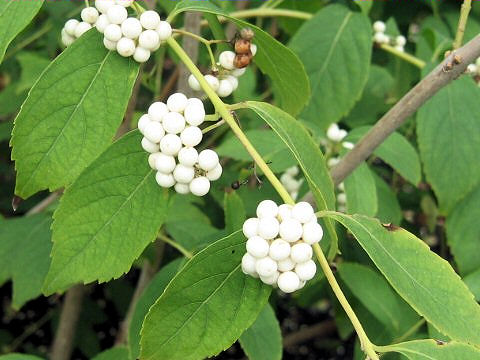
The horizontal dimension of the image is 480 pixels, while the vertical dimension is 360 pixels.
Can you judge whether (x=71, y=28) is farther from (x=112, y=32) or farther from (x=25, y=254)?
(x=25, y=254)

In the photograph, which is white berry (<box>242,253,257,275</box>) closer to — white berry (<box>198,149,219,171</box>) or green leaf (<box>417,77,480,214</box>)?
white berry (<box>198,149,219,171</box>)

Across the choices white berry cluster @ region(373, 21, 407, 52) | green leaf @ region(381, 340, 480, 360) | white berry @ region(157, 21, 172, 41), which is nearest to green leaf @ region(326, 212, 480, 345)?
green leaf @ region(381, 340, 480, 360)

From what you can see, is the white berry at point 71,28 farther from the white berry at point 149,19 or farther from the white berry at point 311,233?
the white berry at point 311,233

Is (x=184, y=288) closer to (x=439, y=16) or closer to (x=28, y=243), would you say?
(x=28, y=243)

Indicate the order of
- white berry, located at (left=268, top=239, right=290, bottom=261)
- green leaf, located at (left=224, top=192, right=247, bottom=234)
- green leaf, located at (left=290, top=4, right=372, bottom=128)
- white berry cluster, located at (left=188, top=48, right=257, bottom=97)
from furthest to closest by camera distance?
green leaf, located at (left=290, top=4, right=372, bottom=128) → green leaf, located at (left=224, top=192, right=247, bottom=234) → white berry cluster, located at (left=188, top=48, right=257, bottom=97) → white berry, located at (left=268, top=239, right=290, bottom=261)

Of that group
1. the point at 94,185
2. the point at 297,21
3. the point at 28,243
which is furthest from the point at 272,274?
the point at 297,21

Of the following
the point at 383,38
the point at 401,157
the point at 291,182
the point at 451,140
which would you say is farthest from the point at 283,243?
the point at 383,38

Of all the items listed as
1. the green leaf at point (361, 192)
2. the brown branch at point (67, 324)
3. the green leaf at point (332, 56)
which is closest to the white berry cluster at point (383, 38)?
the green leaf at point (332, 56)
